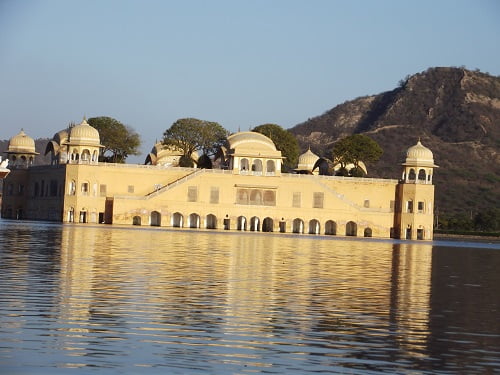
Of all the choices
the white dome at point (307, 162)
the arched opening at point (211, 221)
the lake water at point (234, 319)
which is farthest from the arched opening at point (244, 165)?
the lake water at point (234, 319)

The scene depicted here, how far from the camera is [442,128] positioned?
463 ft

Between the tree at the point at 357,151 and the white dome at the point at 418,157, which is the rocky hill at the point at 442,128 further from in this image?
the white dome at the point at 418,157

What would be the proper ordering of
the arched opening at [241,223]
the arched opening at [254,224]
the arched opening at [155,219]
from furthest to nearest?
the arched opening at [254,224] → the arched opening at [241,223] → the arched opening at [155,219]

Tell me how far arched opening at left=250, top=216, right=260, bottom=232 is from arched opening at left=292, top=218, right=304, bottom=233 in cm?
241

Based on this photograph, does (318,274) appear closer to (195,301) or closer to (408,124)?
(195,301)

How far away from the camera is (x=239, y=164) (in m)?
77.2

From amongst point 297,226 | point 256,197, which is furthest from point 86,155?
point 297,226

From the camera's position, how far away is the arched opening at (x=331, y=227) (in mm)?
77488

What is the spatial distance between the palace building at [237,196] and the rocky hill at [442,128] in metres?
23.5

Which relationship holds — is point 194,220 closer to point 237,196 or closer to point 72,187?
point 237,196

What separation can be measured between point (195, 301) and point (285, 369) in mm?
6240

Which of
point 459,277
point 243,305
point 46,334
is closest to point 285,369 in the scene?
point 46,334

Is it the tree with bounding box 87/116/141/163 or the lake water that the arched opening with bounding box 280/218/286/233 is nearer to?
the tree with bounding box 87/116/141/163

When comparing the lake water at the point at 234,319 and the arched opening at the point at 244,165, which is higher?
the arched opening at the point at 244,165
